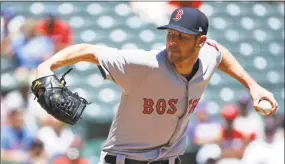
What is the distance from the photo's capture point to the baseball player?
2986mm

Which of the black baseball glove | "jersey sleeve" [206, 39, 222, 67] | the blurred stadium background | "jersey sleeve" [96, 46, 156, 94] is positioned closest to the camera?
the black baseball glove

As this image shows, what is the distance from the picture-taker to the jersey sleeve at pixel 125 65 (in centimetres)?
295

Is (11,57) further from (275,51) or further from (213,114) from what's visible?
(275,51)

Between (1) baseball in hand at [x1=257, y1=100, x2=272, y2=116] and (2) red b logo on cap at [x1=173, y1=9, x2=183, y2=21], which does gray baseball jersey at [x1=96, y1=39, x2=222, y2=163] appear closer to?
(2) red b logo on cap at [x1=173, y1=9, x2=183, y2=21]

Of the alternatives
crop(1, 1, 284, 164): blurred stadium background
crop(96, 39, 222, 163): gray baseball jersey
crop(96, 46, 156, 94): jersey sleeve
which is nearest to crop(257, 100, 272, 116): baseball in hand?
crop(96, 39, 222, 163): gray baseball jersey

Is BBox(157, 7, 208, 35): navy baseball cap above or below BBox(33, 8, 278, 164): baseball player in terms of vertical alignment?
above

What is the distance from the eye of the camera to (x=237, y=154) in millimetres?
6453

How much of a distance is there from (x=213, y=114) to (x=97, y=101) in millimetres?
1332

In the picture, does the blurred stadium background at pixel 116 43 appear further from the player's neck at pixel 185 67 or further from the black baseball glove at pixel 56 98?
the black baseball glove at pixel 56 98

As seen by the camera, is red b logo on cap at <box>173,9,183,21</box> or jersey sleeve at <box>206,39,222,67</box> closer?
red b logo on cap at <box>173,9,183,21</box>

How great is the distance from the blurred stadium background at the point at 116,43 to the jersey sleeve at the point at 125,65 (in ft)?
10.9

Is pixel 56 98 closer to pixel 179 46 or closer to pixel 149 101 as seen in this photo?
pixel 149 101

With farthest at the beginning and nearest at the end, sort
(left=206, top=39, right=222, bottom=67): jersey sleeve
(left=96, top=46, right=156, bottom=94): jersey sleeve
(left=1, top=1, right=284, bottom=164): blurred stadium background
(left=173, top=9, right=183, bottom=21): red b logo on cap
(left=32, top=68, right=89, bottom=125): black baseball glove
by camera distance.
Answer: (left=1, top=1, right=284, bottom=164): blurred stadium background → (left=206, top=39, right=222, bottom=67): jersey sleeve → (left=173, top=9, right=183, bottom=21): red b logo on cap → (left=96, top=46, right=156, bottom=94): jersey sleeve → (left=32, top=68, right=89, bottom=125): black baseball glove

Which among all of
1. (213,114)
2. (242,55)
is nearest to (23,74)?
(213,114)
